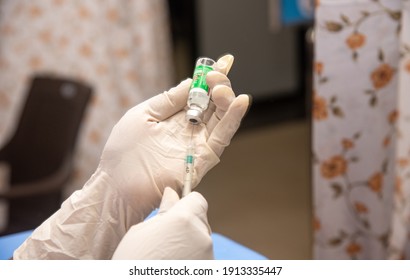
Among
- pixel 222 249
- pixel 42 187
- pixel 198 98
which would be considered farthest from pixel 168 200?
pixel 42 187

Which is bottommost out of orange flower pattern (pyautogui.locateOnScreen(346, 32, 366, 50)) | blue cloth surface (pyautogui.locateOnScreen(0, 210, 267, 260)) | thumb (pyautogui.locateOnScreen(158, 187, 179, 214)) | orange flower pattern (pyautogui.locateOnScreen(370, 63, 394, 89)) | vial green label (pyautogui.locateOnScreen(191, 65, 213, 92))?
blue cloth surface (pyautogui.locateOnScreen(0, 210, 267, 260))

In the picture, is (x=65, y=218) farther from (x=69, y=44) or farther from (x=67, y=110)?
(x=69, y=44)

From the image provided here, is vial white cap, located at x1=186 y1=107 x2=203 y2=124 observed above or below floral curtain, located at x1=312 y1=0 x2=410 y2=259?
above

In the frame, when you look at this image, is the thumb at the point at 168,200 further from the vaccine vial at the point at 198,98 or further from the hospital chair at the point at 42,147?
the hospital chair at the point at 42,147

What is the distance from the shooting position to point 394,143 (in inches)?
75.5

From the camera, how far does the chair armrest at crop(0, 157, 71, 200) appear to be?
197 centimetres

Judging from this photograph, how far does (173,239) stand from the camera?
0.91 metres

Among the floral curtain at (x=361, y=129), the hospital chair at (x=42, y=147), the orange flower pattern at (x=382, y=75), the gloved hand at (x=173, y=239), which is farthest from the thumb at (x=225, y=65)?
the hospital chair at (x=42, y=147)

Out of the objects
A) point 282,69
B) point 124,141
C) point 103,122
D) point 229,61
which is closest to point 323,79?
point 229,61

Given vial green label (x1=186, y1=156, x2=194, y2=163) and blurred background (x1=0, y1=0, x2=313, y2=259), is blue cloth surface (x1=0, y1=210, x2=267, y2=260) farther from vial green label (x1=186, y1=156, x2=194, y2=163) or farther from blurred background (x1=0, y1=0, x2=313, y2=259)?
vial green label (x1=186, y1=156, x2=194, y2=163)

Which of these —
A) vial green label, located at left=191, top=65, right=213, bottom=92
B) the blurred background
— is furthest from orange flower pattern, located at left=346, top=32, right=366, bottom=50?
vial green label, located at left=191, top=65, right=213, bottom=92

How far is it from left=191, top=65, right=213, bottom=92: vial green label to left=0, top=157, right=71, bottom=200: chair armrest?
3.59ft

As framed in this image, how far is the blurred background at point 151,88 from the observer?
219 centimetres

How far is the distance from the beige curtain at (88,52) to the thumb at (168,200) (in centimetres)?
179
